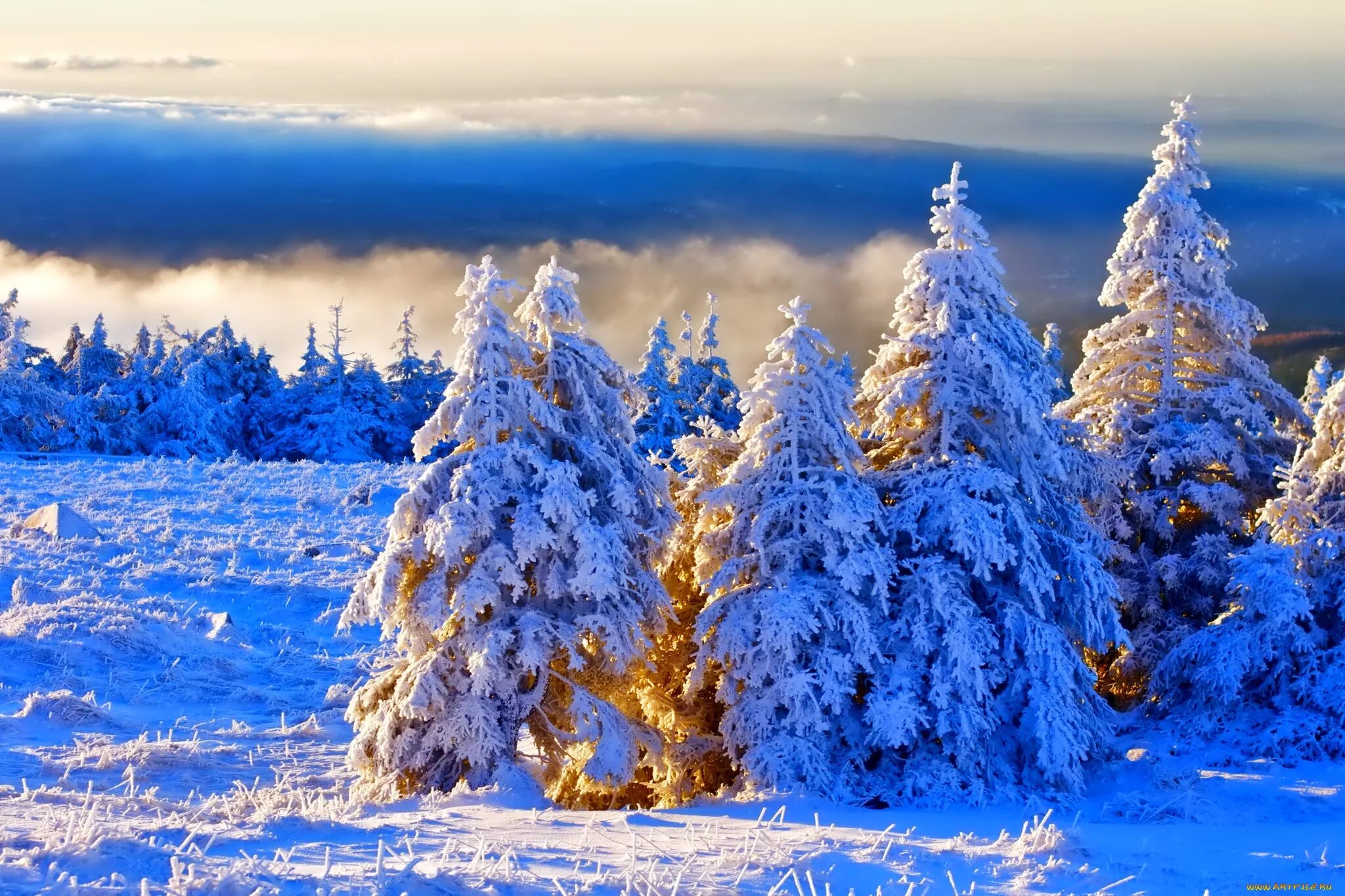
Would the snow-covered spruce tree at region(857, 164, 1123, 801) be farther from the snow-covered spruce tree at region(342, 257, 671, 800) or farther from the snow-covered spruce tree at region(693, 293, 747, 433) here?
the snow-covered spruce tree at region(693, 293, 747, 433)

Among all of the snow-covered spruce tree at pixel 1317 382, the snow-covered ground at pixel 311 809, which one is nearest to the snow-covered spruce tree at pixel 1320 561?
the snow-covered ground at pixel 311 809

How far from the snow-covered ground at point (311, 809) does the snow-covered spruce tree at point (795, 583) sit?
1.12 metres

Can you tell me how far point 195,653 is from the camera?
72.5 feet

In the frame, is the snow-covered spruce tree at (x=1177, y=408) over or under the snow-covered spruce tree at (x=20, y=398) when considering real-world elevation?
over

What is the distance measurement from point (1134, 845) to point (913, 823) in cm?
254

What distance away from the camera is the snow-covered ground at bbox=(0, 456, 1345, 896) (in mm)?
8883

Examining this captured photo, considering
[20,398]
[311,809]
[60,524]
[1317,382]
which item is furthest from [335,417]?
[311,809]

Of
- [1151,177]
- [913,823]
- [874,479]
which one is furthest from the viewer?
[1151,177]

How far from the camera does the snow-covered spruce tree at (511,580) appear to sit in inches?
591

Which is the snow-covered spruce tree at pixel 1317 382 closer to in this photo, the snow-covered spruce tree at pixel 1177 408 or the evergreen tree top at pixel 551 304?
the snow-covered spruce tree at pixel 1177 408

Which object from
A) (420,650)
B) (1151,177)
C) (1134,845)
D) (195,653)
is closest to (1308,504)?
(1151,177)

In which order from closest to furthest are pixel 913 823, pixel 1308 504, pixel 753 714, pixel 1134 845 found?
pixel 1134 845 → pixel 913 823 → pixel 753 714 → pixel 1308 504

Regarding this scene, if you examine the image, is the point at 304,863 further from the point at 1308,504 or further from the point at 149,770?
the point at 1308,504

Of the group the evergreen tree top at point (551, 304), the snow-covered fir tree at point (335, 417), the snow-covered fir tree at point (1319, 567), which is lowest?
the snow-covered fir tree at point (335, 417)
